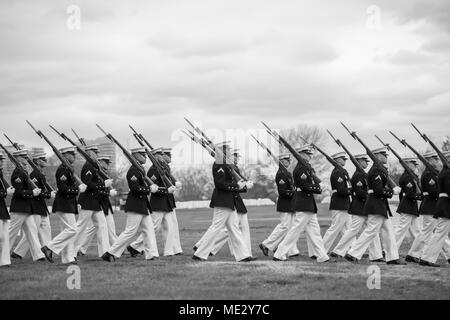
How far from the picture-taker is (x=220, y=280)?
433 inches

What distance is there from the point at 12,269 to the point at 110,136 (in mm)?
3603

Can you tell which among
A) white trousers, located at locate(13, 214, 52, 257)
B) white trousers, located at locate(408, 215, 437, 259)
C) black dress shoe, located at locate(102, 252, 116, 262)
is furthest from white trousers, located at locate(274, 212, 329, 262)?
white trousers, located at locate(13, 214, 52, 257)

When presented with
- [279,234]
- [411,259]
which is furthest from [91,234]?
[411,259]

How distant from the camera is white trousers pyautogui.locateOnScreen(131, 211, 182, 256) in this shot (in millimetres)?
15680

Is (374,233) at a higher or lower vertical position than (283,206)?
lower

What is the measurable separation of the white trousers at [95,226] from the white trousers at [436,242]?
6361 mm

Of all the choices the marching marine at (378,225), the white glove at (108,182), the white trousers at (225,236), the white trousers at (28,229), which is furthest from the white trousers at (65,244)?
the marching marine at (378,225)

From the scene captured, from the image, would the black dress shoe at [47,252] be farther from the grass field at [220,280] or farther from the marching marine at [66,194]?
the grass field at [220,280]

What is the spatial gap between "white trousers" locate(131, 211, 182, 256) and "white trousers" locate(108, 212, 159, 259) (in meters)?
1.11

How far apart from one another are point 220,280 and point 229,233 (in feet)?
9.75

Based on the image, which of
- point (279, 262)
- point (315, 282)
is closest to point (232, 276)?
point (315, 282)

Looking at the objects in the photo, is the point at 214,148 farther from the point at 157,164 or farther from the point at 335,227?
the point at 335,227

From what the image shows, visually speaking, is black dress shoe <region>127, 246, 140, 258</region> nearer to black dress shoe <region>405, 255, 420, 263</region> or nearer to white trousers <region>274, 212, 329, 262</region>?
white trousers <region>274, 212, 329, 262</region>
